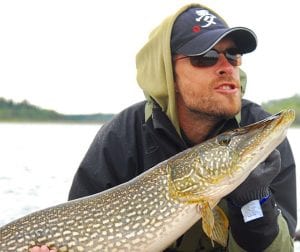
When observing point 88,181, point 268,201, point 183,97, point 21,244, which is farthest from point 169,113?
point 21,244

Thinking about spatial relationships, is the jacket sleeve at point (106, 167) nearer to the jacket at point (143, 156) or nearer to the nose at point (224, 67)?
the jacket at point (143, 156)

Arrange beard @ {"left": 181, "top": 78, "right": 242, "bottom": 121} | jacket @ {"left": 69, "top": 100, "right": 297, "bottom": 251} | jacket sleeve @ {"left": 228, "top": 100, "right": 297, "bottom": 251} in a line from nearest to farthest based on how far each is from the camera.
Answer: jacket sleeve @ {"left": 228, "top": 100, "right": 297, "bottom": 251}, beard @ {"left": 181, "top": 78, "right": 242, "bottom": 121}, jacket @ {"left": 69, "top": 100, "right": 297, "bottom": 251}

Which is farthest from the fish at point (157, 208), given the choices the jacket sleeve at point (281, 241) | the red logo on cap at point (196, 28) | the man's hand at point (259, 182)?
the red logo on cap at point (196, 28)

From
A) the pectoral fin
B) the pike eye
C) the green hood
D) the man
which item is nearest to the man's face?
the man

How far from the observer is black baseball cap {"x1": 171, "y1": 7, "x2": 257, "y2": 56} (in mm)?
3762

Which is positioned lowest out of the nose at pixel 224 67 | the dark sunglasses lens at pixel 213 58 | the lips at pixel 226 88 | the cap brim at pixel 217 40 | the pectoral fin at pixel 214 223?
the pectoral fin at pixel 214 223

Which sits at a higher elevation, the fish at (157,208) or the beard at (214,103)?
the beard at (214,103)

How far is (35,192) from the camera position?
38.8 ft

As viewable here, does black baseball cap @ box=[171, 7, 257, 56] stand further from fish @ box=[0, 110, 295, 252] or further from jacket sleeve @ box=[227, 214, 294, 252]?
jacket sleeve @ box=[227, 214, 294, 252]

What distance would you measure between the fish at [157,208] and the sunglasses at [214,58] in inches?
28.6

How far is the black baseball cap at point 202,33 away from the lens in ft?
12.3

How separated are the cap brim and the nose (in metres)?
0.14

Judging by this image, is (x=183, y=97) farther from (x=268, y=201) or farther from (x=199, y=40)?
(x=268, y=201)

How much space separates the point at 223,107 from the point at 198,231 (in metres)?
1.00
